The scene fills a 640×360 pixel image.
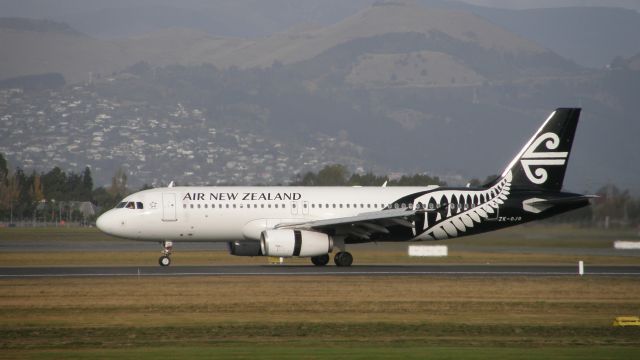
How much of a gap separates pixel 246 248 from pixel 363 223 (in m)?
5.22

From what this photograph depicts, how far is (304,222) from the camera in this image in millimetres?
46438

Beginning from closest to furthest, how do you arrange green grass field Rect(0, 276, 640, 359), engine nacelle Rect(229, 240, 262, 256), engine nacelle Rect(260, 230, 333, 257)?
1. green grass field Rect(0, 276, 640, 359)
2. engine nacelle Rect(260, 230, 333, 257)
3. engine nacelle Rect(229, 240, 262, 256)

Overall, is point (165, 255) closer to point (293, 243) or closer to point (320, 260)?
point (293, 243)

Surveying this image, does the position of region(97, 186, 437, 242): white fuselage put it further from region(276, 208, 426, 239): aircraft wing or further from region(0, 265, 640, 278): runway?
region(0, 265, 640, 278): runway

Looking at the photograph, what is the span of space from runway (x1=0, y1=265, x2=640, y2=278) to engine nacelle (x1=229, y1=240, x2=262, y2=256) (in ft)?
1.84

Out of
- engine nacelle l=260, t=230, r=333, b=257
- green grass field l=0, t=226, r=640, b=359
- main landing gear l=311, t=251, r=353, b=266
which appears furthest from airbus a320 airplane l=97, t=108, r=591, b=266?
green grass field l=0, t=226, r=640, b=359

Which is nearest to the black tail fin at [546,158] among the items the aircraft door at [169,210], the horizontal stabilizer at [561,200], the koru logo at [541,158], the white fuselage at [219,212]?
the koru logo at [541,158]

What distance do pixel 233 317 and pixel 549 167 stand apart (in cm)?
2286

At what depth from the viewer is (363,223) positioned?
45.0 meters

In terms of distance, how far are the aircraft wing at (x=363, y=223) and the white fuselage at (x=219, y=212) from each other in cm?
73

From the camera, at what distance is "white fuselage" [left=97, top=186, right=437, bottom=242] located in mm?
46438

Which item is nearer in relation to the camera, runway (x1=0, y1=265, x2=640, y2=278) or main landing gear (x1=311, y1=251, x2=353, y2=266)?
runway (x1=0, y1=265, x2=640, y2=278)

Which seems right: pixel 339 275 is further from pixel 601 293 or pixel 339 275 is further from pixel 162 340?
pixel 162 340

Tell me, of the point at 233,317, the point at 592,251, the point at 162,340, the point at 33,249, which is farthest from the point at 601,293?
the point at 33,249
